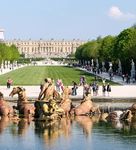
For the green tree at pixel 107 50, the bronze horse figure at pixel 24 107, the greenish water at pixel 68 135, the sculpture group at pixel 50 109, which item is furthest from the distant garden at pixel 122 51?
the greenish water at pixel 68 135

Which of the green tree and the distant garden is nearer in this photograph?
the distant garden

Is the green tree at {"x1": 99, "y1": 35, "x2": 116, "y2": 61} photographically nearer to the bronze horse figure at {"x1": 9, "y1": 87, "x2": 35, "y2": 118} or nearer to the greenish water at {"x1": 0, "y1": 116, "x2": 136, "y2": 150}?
the bronze horse figure at {"x1": 9, "y1": 87, "x2": 35, "y2": 118}

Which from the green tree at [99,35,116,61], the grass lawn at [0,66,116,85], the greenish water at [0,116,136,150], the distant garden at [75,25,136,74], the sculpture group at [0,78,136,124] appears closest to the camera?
the greenish water at [0,116,136,150]

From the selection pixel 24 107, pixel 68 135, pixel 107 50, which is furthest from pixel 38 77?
pixel 68 135

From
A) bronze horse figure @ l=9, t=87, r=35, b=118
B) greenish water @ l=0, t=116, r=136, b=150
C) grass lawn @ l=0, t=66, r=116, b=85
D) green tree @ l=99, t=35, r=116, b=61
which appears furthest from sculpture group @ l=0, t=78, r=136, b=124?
green tree @ l=99, t=35, r=116, b=61

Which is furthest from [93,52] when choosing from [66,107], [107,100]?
[66,107]

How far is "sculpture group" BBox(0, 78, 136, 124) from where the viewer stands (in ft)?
83.6

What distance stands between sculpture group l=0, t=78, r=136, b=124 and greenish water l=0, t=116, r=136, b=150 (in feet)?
2.05

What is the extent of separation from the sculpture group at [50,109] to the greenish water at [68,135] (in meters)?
0.63

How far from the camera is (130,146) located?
762 inches

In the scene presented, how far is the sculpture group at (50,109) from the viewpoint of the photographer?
2547 centimetres

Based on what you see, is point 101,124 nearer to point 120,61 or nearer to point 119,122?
point 119,122

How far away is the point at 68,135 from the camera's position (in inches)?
846

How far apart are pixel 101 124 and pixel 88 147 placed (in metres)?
5.39
